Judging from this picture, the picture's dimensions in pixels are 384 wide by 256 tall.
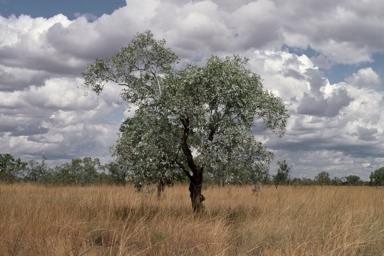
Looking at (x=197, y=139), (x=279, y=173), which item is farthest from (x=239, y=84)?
(x=279, y=173)

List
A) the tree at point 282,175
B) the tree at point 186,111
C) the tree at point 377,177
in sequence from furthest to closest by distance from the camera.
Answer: the tree at point 377,177 → the tree at point 282,175 → the tree at point 186,111

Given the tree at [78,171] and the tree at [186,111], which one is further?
the tree at [78,171]

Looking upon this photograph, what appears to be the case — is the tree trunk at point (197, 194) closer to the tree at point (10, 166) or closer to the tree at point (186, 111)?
the tree at point (186, 111)

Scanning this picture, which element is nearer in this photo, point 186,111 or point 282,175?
point 186,111

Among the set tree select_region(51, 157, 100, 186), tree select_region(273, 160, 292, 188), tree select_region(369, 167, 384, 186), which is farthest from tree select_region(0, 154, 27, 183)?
tree select_region(369, 167, 384, 186)

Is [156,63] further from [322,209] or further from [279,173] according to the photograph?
[279,173]

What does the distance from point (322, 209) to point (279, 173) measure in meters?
22.7

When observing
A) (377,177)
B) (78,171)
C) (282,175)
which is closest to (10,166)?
(78,171)

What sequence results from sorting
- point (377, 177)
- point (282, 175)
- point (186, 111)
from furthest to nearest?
point (377, 177) → point (282, 175) → point (186, 111)

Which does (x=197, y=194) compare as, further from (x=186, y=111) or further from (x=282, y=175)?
(x=282, y=175)

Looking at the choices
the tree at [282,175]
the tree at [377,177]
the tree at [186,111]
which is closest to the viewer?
the tree at [186,111]

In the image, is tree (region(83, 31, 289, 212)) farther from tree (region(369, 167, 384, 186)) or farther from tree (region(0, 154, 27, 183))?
tree (region(369, 167, 384, 186))

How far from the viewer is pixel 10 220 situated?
11469mm

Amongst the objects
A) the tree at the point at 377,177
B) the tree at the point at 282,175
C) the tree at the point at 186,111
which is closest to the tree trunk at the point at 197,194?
the tree at the point at 186,111
